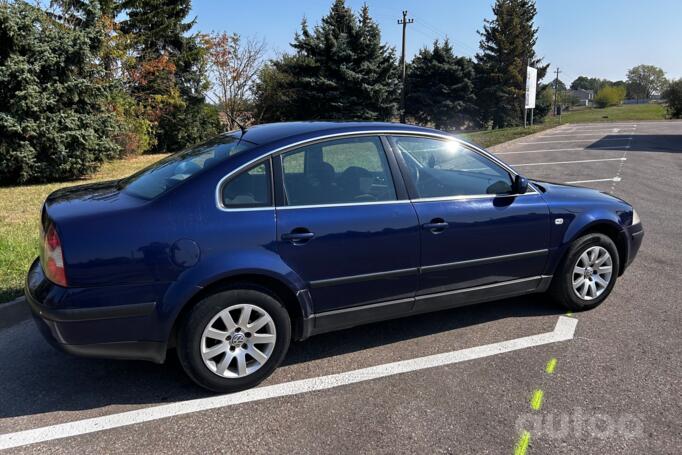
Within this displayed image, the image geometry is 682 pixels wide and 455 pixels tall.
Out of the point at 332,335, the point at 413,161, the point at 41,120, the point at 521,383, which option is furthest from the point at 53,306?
the point at 41,120

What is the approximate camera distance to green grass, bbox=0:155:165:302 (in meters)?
4.76

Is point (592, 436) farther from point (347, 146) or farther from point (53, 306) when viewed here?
point (53, 306)

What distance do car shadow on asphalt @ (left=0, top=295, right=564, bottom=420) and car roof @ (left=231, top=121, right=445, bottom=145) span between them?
5.02 feet

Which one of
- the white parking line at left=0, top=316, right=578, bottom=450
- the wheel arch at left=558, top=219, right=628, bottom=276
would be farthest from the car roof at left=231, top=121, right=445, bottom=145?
the white parking line at left=0, top=316, right=578, bottom=450

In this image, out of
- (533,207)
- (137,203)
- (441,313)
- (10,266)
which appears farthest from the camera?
(10,266)

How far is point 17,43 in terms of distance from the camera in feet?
34.5

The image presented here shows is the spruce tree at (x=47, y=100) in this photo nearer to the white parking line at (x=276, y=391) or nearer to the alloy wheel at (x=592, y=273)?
the white parking line at (x=276, y=391)

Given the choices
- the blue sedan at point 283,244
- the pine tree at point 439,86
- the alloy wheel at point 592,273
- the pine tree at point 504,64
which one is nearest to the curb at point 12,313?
the blue sedan at point 283,244

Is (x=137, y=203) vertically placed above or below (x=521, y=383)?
above

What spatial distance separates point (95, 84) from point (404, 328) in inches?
421

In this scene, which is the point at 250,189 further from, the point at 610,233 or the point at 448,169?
the point at 610,233

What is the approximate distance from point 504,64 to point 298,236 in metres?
48.8

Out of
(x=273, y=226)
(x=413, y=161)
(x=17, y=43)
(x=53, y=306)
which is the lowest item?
(x=53, y=306)

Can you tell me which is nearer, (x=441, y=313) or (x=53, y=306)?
(x=53, y=306)
